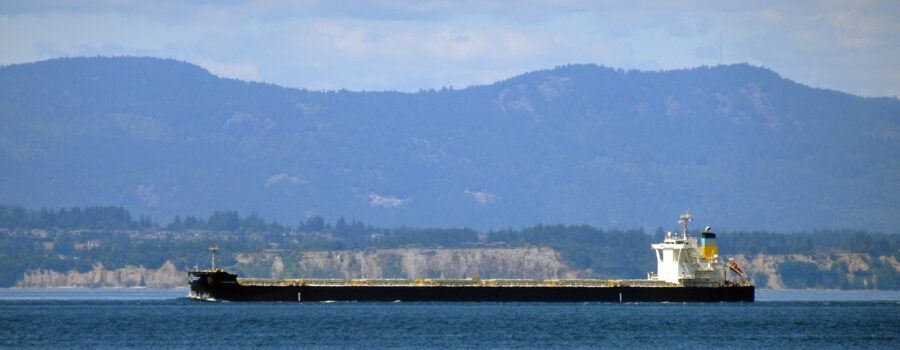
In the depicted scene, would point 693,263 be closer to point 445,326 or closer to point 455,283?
point 455,283

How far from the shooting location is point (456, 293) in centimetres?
12331

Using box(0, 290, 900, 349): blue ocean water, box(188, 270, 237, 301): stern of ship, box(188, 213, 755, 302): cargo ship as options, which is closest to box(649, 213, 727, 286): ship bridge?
box(188, 213, 755, 302): cargo ship

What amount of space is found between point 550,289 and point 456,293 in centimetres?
800

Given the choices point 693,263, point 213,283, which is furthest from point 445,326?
point 693,263

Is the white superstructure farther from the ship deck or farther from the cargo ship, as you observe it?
the ship deck

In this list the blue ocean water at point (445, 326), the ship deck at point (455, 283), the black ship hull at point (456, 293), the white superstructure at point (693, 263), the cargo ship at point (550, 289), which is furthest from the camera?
the ship deck at point (455, 283)

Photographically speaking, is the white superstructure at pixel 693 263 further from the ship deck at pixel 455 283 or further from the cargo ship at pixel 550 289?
the ship deck at pixel 455 283

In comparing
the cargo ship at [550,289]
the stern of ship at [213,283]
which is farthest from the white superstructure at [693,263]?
the stern of ship at [213,283]

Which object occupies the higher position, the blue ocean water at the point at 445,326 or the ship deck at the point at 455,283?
the ship deck at the point at 455,283

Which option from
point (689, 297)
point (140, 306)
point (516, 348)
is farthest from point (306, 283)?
point (516, 348)

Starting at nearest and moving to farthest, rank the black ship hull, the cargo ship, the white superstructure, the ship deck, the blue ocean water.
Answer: the blue ocean water, the black ship hull, the cargo ship, the white superstructure, the ship deck

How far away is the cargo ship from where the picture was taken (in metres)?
123

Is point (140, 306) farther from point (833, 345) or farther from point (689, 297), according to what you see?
point (833, 345)

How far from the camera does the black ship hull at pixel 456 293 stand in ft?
403
